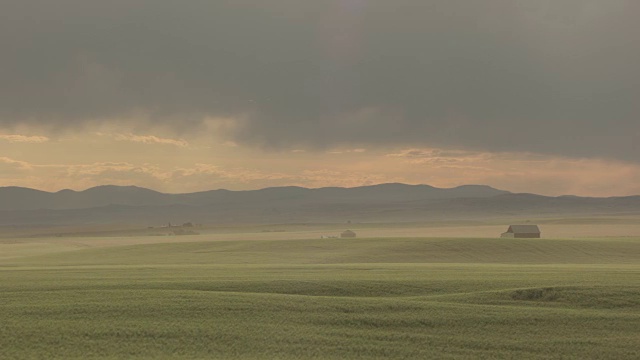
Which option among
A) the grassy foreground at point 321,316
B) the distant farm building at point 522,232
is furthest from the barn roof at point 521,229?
the grassy foreground at point 321,316

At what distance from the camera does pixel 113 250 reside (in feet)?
200

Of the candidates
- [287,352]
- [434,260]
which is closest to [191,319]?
[287,352]

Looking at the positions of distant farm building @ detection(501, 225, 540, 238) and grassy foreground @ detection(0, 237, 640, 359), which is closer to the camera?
grassy foreground @ detection(0, 237, 640, 359)

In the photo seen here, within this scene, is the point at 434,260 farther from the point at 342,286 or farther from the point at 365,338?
the point at 365,338

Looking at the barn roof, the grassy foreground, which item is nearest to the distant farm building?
the barn roof

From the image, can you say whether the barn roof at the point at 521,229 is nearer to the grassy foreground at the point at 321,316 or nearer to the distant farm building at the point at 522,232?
the distant farm building at the point at 522,232

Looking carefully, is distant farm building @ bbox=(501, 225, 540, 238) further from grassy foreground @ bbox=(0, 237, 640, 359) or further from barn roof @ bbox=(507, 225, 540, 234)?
grassy foreground @ bbox=(0, 237, 640, 359)

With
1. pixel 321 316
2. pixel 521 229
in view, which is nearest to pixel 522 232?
pixel 521 229

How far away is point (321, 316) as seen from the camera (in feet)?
59.3

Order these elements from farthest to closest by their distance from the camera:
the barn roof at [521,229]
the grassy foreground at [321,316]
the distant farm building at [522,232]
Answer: the barn roof at [521,229]
the distant farm building at [522,232]
the grassy foreground at [321,316]

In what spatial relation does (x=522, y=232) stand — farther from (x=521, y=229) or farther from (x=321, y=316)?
(x=321, y=316)

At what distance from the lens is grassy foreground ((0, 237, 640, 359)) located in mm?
15383

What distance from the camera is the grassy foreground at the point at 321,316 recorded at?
50.5 ft

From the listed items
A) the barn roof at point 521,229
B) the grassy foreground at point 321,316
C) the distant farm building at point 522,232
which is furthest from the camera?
the barn roof at point 521,229
